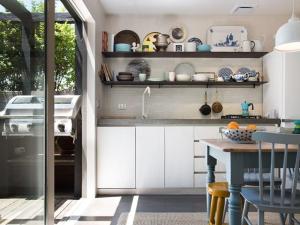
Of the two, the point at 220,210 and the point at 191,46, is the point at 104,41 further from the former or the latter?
the point at 220,210

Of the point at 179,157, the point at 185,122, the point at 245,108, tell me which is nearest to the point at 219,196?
the point at 179,157

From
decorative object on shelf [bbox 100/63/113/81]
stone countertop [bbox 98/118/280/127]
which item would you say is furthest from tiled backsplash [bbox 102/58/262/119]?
stone countertop [bbox 98/118/280/127]

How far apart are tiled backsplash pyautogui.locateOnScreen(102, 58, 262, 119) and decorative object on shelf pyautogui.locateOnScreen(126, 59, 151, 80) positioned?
63mm

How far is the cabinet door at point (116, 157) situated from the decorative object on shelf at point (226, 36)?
1.86 meters

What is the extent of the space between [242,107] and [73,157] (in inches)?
96.4

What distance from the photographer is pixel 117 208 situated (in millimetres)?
3559

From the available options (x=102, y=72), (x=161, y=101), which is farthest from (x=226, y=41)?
(x=102, y=72)

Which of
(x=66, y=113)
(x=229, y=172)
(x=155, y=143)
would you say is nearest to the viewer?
(x=229, y=172)

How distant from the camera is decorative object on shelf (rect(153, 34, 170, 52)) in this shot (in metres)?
4.71

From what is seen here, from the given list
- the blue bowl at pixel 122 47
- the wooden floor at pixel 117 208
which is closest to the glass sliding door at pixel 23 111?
the wooden floor at pixel 117 208

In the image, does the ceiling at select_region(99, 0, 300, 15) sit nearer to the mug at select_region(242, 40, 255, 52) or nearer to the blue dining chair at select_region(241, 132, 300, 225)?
the mug at select_region(242, 40, 255, 52)

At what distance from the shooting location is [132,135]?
4.20 metres

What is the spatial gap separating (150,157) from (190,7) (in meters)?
2.16

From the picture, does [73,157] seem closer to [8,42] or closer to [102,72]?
[102,72]
